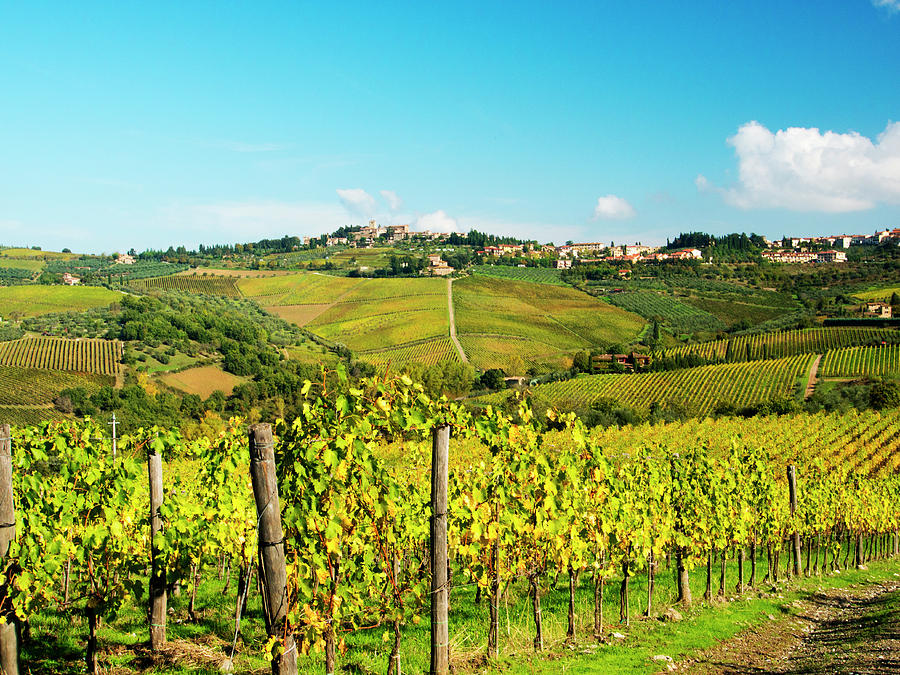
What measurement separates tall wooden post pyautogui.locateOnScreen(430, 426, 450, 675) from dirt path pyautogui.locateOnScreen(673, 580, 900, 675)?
9.49ft

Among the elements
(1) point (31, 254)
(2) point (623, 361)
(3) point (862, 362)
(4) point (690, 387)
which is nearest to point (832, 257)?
(3) point (862, 362)

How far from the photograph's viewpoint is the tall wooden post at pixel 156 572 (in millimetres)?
6109

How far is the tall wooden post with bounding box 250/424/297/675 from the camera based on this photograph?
3697 mm

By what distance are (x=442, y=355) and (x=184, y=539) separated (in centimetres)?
7395

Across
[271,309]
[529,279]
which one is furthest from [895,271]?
[271,309]

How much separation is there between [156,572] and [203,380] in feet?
225

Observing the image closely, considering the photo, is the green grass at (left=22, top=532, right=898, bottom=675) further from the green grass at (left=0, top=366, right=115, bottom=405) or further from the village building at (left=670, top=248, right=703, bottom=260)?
the village building at (left=670, top=248, right=703, bottom=260)

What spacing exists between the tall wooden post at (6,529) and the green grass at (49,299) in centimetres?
10147

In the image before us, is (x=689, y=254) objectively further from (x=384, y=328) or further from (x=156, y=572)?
(x=156, y=572)

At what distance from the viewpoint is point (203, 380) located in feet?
230

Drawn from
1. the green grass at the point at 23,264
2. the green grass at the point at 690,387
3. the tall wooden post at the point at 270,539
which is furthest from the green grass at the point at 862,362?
the green grass at the point at 23,264

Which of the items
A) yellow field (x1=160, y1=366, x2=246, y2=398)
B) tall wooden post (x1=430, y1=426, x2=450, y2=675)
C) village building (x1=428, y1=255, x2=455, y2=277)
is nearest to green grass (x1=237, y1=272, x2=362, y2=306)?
village building (x1=428, y1=255, x2=455, y2=277)

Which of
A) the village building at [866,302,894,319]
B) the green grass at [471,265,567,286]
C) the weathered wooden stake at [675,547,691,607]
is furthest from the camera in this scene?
the green grass at [471,265,567,286]

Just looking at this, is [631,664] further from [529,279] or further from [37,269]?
[37,269]
